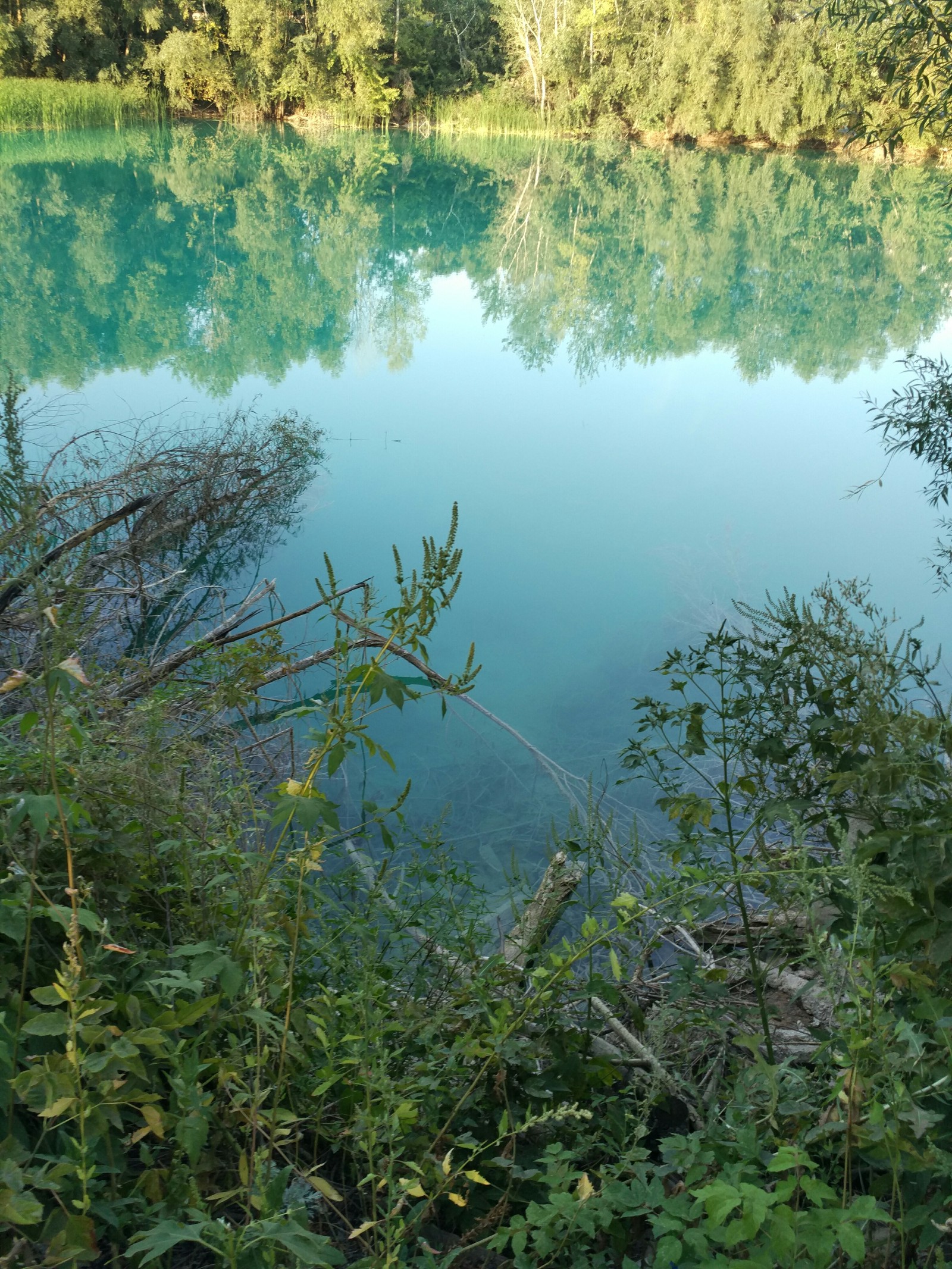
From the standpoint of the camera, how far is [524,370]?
29.7 feet

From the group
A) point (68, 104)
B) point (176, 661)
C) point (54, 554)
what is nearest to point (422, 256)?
point (68, 104)

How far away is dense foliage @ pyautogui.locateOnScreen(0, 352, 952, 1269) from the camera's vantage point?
99 cm

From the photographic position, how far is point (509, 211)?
15.2 m

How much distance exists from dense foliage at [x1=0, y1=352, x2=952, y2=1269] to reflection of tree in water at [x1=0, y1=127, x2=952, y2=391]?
6.46 m

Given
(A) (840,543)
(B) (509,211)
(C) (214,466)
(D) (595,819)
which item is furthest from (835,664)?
(B) (509,211)

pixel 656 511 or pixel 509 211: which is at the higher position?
pixel 509 211

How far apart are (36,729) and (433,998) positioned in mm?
846

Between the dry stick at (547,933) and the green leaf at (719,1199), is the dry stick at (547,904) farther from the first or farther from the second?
the green leaf at (719,1199)

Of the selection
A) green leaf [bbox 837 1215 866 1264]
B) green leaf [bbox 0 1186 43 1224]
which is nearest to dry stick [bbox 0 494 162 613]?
green leaf [bbox 0 1186 43 1224]

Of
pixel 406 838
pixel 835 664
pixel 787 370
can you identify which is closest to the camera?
A: pixel 835 664

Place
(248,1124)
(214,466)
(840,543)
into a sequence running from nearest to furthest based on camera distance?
1. (248,1124)
2. (214,466)
3. (840,543)

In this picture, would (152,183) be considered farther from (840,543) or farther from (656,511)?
(840,543)

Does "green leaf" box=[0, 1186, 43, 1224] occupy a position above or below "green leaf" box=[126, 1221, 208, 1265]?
above

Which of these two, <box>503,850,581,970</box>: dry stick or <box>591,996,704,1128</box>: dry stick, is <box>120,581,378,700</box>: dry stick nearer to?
<box>503,850,581,970</box>: dry stick
